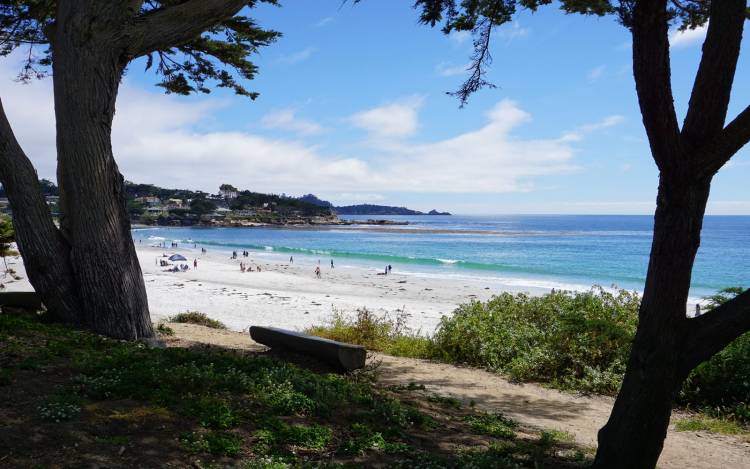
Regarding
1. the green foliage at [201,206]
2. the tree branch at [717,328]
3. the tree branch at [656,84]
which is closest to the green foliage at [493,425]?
the tree branch at [717,328]

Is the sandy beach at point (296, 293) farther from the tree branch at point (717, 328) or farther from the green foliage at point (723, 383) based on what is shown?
the tree branch at point (717, 328)

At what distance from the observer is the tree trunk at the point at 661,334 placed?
348cm

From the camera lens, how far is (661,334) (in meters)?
3.53

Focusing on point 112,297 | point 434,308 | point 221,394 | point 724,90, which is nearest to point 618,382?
point 724,90

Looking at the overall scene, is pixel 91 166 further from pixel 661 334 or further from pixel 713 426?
pixel 713 426

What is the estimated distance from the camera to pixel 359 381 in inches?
252

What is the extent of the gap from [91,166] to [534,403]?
20.6 feet

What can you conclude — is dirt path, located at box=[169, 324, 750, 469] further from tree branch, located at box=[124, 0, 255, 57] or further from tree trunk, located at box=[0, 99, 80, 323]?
tree branch, located at box=[124, 0, 255, 57]

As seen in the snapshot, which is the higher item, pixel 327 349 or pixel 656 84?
pixel 656 84

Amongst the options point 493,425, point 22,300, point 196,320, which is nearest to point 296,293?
point 196,320

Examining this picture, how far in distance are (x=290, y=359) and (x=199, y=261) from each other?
3760cm

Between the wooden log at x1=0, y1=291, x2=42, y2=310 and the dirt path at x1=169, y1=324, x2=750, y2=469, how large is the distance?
6.52 ft

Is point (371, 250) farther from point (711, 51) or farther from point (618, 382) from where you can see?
point (711, 51)

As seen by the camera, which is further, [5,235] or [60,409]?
[5,235]
